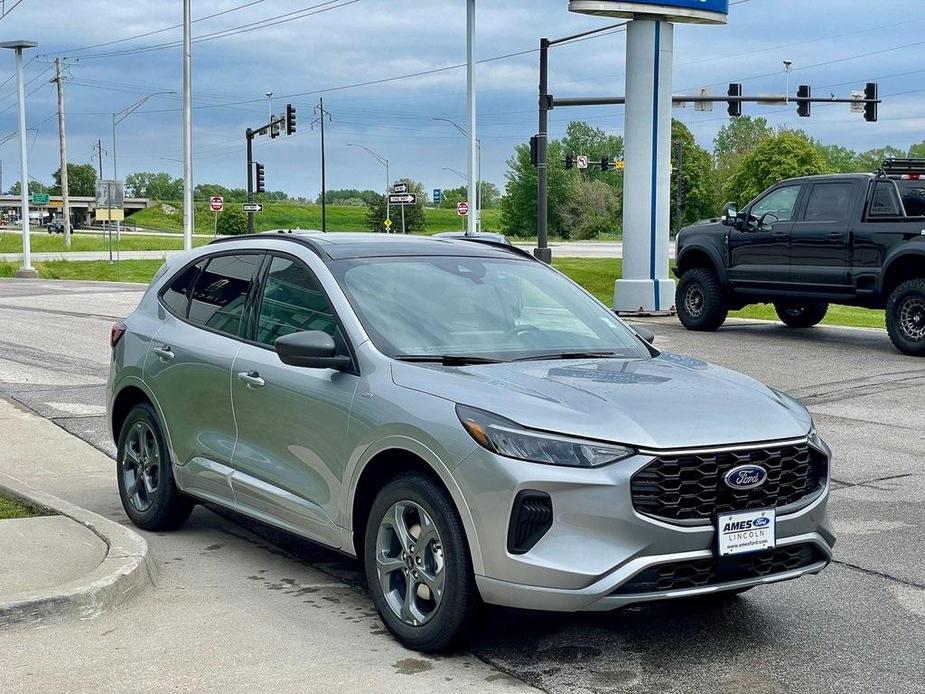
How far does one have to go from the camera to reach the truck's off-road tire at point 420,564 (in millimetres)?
4645

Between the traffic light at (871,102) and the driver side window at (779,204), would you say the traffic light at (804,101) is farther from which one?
the driver side window at (779,204)

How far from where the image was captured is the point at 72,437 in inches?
409

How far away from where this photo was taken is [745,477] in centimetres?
459

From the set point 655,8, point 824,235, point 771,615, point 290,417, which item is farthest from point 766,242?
point 290,417

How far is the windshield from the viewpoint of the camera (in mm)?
5520

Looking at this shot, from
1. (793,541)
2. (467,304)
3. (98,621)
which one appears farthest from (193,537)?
(793,541)

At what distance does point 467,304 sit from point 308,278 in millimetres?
803

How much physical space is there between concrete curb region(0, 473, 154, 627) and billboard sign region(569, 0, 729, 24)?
17998mm

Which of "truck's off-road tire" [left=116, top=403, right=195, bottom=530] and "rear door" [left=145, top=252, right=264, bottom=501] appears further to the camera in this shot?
"truck's off-road tire" [left=116, top=403, right=195, bottom=530]

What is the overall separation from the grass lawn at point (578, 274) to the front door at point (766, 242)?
5069mm

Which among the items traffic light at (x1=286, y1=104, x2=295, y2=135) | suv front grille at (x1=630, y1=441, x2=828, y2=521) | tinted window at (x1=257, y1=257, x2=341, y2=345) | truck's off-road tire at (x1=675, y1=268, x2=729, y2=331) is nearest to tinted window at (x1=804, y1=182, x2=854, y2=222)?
truck's off-road tire at (x1=675, y1=268, x2=729, y2=331)

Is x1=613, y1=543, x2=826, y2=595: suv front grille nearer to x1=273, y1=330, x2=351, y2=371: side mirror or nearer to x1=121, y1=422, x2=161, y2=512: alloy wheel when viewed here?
x1=273, y1=330, x2=351, y2=371: side mirror

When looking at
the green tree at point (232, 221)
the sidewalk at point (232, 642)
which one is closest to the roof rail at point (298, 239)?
the sidewalk at point (232, 642)

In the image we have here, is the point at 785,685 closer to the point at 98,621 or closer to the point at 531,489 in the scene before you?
the point at 531,489
